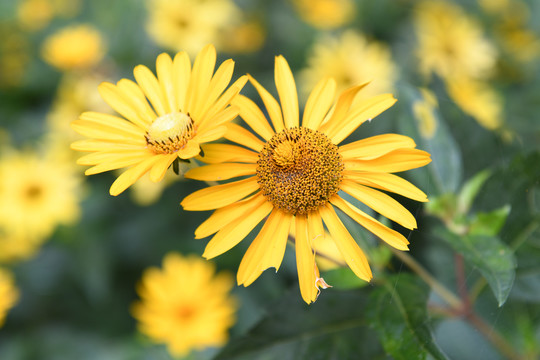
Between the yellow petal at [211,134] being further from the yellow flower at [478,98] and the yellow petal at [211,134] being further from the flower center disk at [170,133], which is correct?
the yellow flower at [478,98]

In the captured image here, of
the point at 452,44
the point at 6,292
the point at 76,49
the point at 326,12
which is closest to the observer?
the point at 6,292

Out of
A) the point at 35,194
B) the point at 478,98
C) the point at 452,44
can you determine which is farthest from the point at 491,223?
the point at 35,194

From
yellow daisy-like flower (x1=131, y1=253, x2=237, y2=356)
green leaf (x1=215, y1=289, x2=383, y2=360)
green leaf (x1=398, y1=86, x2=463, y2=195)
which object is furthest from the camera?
yellow daisy-like flower (x1=131, y1=253, x2=237, y2=356)

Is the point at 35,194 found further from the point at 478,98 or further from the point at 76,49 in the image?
the point at 478,98

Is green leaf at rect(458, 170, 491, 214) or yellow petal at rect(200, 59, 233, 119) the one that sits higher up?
yellow petal at rect(200, 59, 233, 119)

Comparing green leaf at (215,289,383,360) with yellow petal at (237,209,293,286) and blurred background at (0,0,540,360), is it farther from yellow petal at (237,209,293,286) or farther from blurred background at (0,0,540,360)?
yellow petal at (237,209,293,286)

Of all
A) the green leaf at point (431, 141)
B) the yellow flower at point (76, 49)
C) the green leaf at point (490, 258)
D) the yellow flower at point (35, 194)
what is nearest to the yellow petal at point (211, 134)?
the green leaf at point (490, 258)

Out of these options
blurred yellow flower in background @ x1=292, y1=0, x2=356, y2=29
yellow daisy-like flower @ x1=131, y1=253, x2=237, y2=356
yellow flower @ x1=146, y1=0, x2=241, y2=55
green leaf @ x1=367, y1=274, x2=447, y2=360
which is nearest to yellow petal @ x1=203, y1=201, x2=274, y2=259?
green leaf @ x1=367, y1=274, x2=447, y2=360
